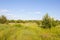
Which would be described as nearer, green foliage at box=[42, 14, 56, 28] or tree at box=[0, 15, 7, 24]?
green foliage at box=[42, 14, 56, 28]

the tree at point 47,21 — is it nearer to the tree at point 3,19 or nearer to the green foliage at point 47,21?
the green foliage at point 47,21

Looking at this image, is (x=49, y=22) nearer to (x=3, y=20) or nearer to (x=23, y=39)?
(x=3, y=20)

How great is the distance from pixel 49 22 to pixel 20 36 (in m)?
29.1

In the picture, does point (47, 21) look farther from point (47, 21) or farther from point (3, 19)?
point (3, 19)

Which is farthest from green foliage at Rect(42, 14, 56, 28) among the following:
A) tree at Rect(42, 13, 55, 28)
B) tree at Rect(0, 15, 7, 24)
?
tree at Rect(0, 15, 7, 24)

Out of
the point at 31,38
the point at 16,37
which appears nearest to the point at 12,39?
the point at 16,37

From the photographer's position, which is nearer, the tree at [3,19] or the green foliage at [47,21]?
the green foliage at [47,21]

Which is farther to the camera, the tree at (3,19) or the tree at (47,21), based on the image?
the tree at (3,19)

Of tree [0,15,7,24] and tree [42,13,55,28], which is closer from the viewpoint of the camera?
tree [42,13,55,28]

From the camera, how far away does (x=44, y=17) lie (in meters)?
45.0

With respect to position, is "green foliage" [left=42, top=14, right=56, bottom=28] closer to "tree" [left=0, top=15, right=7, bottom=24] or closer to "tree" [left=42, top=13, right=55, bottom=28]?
"tree" [left=42, top=13, right=55, bottom=28]

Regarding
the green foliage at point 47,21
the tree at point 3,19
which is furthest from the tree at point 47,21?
the tree at point 3,19

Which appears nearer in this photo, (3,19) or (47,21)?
(47,21)

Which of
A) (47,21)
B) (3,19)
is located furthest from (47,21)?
(3,19)
